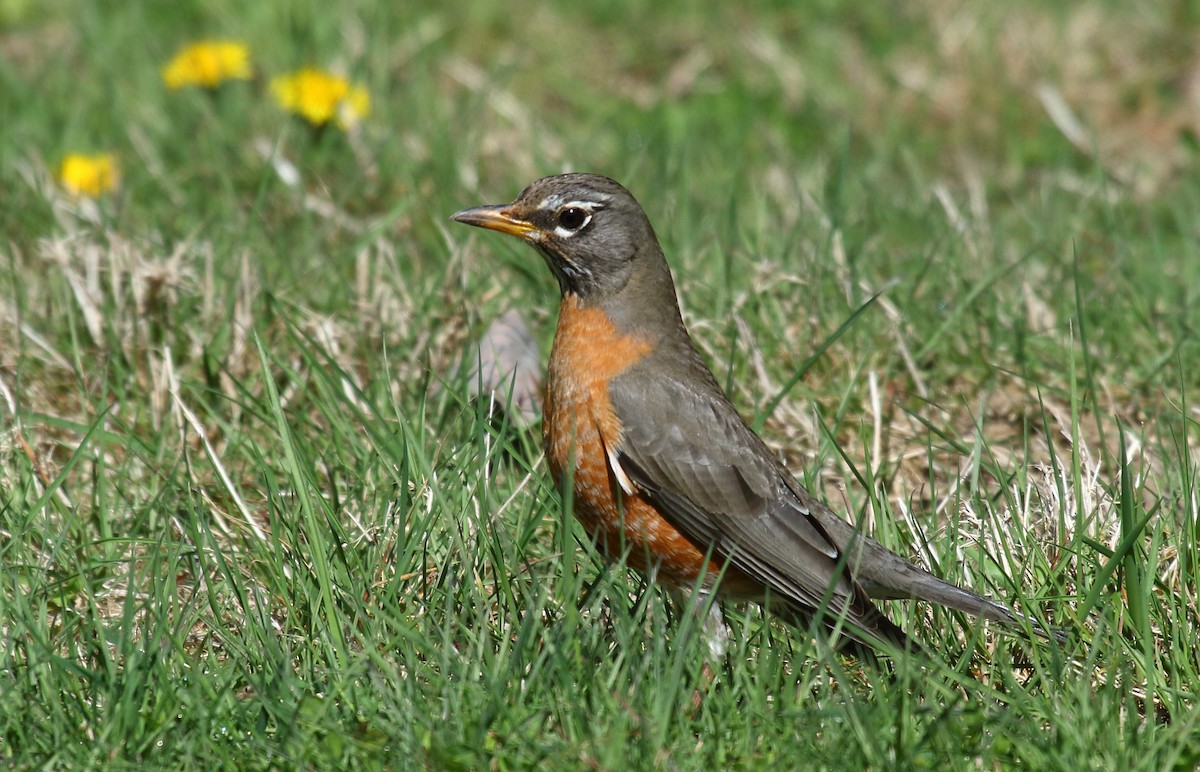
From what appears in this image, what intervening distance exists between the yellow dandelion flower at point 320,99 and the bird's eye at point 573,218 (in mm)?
2822

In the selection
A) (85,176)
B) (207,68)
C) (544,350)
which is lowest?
(85,176)

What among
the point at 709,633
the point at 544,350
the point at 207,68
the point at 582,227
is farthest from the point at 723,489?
the point at 207,68

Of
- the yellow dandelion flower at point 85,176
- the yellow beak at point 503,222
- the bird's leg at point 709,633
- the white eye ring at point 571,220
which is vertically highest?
the white eye ring at point 571,220

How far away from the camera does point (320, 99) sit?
23.4 ft

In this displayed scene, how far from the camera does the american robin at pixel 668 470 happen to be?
13.5 feet

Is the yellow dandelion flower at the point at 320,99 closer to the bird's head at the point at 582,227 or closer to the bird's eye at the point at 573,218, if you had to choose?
the bird's head at the point at 582,227

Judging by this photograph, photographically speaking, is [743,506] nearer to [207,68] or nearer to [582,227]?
A: [582,227]

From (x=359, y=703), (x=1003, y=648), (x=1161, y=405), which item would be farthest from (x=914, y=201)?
(x=359, y=703)

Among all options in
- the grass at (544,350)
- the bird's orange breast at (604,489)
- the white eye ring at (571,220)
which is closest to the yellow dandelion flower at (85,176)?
the grass at (544,350)

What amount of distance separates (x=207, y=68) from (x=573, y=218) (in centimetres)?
354

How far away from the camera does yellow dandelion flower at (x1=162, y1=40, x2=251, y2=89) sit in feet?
24.6

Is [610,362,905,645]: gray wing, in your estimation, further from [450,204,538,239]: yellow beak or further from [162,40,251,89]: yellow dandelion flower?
[162,40,251,89]: yellow dandelion flower

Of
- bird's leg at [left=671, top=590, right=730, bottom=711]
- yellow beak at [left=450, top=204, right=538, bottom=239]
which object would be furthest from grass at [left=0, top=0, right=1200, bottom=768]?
yellow beak at [left=450, top=204, right=538, bottom=239]

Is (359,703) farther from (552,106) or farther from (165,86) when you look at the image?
(552,106)
